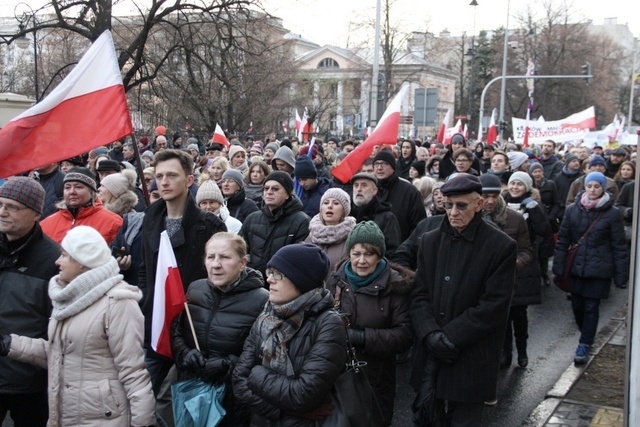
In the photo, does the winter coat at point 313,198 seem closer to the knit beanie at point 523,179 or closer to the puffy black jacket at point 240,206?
the puffy black jacket at point 240,206

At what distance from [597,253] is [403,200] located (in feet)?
6.56

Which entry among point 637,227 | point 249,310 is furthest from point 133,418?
point 637,227

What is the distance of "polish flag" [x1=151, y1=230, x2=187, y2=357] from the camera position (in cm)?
385

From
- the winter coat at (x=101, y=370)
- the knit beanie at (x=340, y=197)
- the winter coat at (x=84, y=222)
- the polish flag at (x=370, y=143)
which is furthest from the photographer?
the polish flag at (x=370, y=143)

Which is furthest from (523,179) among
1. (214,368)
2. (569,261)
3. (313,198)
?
(214,368)

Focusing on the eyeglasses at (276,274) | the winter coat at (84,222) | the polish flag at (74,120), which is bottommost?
the winter coat at (84,222)

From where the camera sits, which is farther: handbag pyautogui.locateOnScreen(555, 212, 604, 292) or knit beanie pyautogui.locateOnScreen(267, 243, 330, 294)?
handbag pyautogui.locateOnScreen(555, 212, 604, 292)

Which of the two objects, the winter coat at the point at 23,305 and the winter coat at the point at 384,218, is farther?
the winter coat at the point at 384,218

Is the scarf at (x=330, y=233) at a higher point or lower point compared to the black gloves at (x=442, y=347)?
higher

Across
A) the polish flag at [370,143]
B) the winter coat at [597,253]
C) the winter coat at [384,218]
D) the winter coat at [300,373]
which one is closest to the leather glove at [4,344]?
the winter coat at [300,373]

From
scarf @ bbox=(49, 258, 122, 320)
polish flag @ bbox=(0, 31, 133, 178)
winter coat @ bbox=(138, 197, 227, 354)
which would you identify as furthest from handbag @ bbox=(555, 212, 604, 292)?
scarf @ bbox=(49, 258, 122, 320)

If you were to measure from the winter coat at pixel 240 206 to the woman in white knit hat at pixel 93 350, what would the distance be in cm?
359

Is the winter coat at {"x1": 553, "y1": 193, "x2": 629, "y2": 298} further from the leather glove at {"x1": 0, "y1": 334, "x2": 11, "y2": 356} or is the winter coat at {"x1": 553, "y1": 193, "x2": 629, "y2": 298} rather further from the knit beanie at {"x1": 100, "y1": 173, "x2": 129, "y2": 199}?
the leather glove at {"x1": 0, "y1": 334, "x2": 11, "y2": 356}

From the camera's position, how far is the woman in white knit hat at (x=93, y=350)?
3.53 metres
